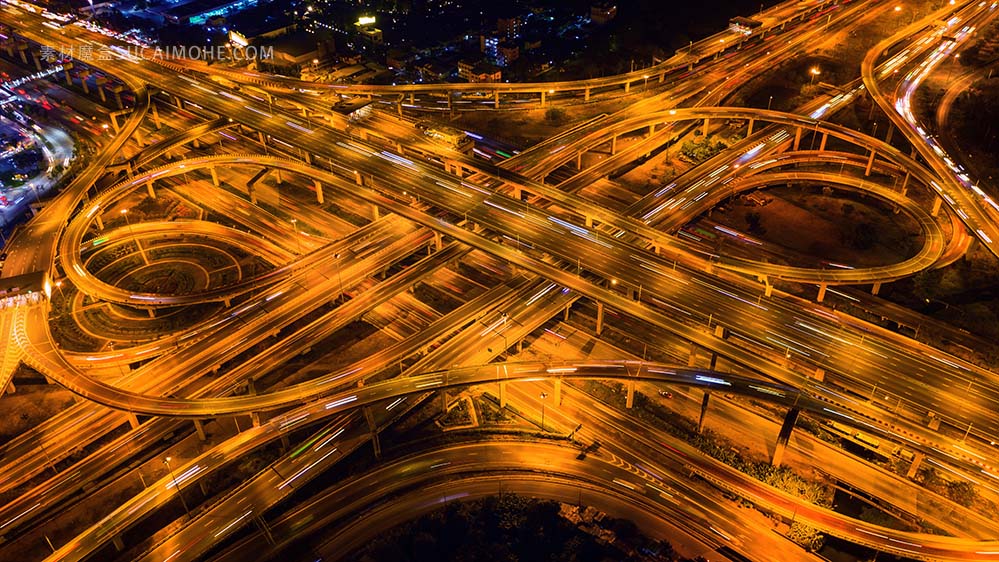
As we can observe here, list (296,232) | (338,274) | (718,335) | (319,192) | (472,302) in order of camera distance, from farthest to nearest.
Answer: (319,192)
(296,232)
(338,274)
(472,302)
(718,335)

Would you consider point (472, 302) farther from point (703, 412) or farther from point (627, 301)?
point (703, 412)

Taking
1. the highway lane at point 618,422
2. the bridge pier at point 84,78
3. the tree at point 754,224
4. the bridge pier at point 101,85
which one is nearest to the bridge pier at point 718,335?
the highway lane at point 618,422

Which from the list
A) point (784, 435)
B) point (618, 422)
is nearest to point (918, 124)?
point (784, 435)

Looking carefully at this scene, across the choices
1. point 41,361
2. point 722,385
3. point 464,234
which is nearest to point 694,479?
point 722,385

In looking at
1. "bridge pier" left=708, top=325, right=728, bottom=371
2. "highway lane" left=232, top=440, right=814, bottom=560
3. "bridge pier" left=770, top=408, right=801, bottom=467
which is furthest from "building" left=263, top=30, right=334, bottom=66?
"bridge pier" left=770, top=408, right=801, bottom=467

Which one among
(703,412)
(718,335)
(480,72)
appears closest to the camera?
(703,412)

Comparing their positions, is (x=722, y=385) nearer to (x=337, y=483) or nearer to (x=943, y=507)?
(x=943, y=507)

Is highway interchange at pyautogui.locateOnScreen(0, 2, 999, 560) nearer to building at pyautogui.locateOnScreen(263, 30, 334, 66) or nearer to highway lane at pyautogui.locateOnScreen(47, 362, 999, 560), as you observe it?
highway lane at pyautogui.locateOnScreen(47, 362, 999, 560)
